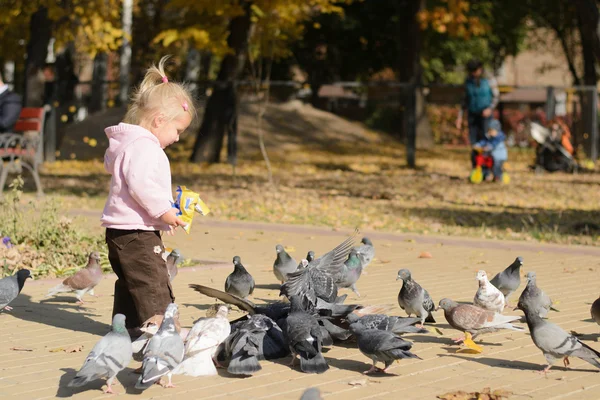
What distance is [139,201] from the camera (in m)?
5.93

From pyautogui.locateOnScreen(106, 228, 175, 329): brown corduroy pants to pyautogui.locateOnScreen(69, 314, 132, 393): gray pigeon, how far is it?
1050mm

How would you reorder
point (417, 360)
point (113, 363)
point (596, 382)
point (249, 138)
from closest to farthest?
point (113, 363)
point (596, 382)
point (417, 360)
point (249, 138)

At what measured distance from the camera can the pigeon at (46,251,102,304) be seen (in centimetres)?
745

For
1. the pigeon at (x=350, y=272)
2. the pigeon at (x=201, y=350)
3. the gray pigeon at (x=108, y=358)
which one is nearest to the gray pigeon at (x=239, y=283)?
the pigeon at (x=350, y=272)

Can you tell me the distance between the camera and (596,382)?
529 centimetres

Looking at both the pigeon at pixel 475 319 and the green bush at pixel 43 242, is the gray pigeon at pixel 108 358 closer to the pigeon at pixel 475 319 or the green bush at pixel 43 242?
the pigeon at pixel 475 319

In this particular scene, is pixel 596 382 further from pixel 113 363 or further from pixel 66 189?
pixel 66 189

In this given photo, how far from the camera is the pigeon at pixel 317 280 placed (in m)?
6.12

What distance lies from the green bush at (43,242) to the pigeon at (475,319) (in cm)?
431

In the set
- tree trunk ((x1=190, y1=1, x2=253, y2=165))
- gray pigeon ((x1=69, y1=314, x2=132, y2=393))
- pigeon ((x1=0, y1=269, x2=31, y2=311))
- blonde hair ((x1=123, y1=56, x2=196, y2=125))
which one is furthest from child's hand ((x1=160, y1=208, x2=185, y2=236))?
tree trunk ((x1=190, y1=1, x2=253, y2=165))

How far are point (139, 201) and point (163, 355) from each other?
133 centimetres

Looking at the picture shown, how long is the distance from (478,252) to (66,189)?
32.8 ft

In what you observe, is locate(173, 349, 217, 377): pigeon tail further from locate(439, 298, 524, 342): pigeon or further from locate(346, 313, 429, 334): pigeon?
locate(439, 298, 524, 342): pigeon

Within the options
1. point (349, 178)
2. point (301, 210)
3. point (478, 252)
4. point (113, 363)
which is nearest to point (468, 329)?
point (113, 363)
